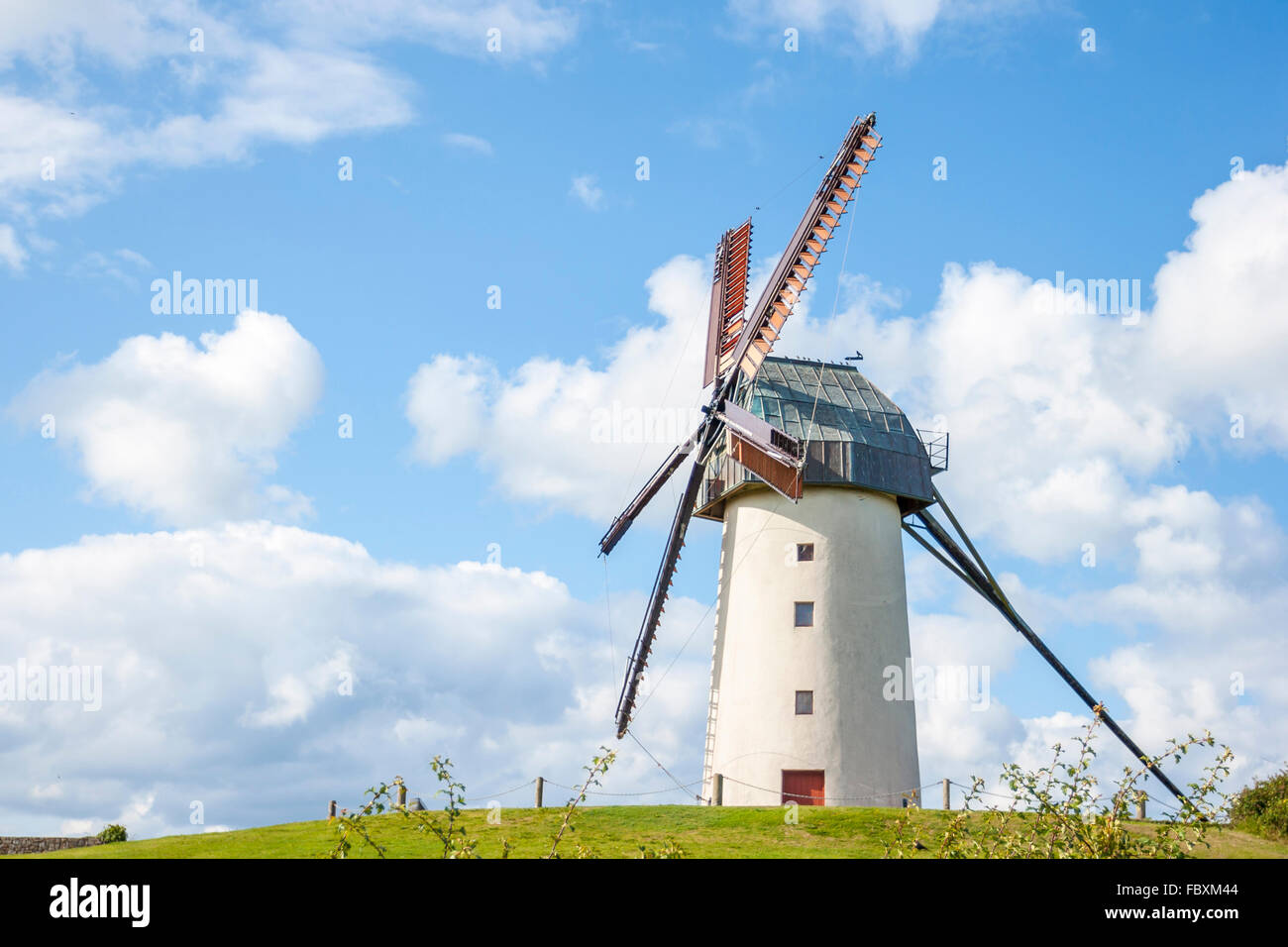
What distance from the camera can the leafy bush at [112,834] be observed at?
34.2 meters

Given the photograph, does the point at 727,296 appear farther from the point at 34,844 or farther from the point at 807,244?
the point at 34,844

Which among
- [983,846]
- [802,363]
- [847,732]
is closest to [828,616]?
[847,732]

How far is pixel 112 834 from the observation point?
113 ft

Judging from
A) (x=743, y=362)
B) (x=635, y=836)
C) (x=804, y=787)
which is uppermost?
(x=743, y=362)

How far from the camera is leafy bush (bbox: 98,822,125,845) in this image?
112 ft

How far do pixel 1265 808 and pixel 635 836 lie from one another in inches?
678

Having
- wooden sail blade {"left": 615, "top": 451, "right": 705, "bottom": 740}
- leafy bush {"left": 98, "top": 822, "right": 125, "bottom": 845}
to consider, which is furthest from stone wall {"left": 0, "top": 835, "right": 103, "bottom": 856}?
wooden sail blade {"left": 615, "top": 451, "right": 705, "bottom": 740}

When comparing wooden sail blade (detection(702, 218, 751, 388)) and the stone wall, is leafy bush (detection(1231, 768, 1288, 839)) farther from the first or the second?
the stone wall

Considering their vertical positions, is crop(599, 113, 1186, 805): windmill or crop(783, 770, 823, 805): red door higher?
crop(599, 113, 1186, 805): windmill

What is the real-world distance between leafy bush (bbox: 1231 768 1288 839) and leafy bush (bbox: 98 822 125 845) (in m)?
29.2

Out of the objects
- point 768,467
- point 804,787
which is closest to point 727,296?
point 768,467
